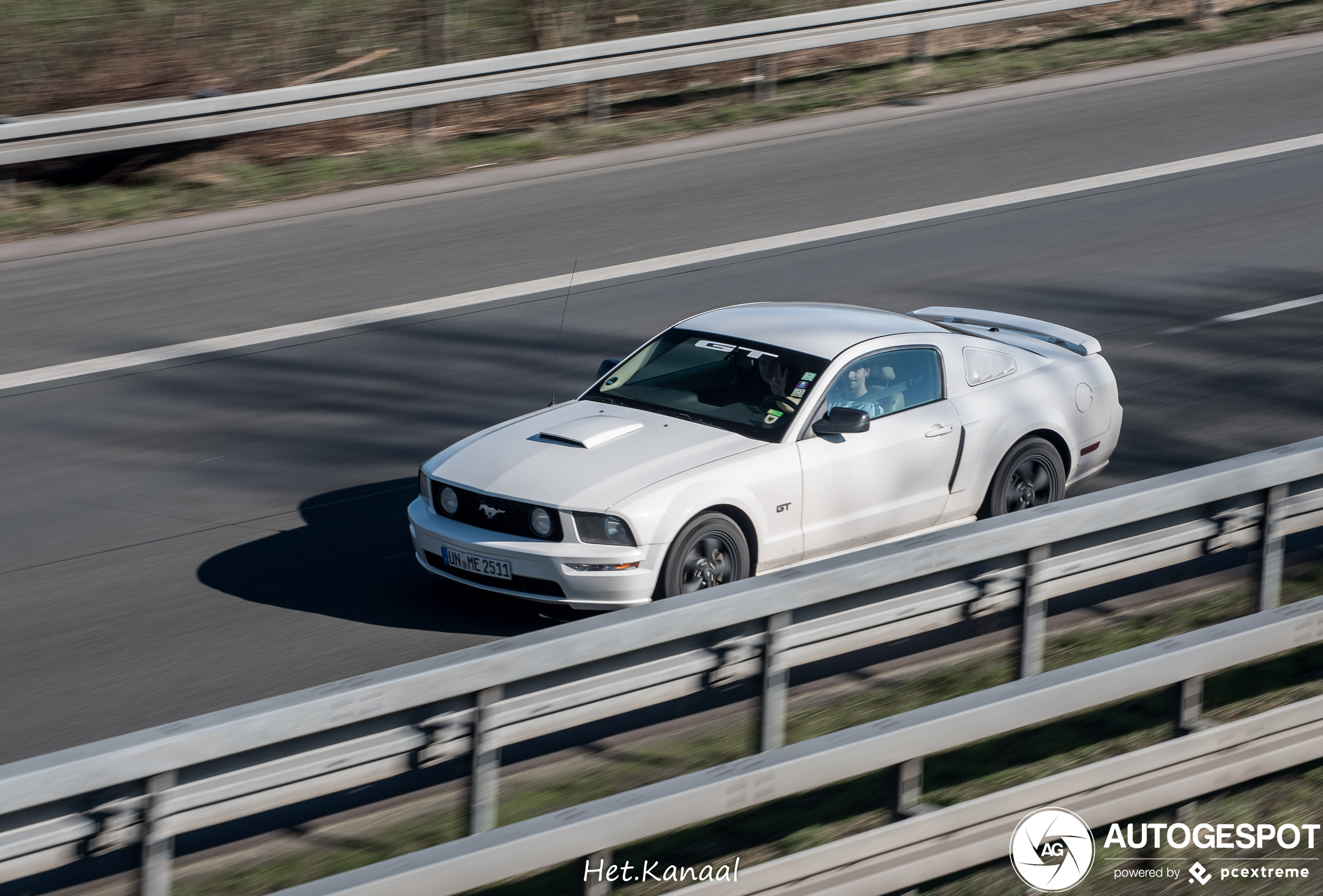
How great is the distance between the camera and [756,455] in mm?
7652

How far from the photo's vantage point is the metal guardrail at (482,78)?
15570 mm

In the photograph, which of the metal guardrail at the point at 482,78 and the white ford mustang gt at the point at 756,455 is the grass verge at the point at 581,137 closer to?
the metal guardrail at the point at 482,78

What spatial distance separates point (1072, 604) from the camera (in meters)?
7.52

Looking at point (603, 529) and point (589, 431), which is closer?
point (603, 529)

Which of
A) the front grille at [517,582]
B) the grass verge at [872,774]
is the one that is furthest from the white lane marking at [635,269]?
the grass verge at [872,774]

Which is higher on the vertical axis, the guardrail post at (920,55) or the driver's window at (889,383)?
the guardrail post at (920,55)

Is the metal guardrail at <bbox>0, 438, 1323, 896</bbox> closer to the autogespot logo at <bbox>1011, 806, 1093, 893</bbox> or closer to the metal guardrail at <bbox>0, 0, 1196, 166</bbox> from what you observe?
the autogespot logo at <bbox>1011, 806, 1093, 893</bbox>

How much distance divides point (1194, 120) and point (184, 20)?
1205 cm

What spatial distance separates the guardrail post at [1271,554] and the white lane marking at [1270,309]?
6.74 meters

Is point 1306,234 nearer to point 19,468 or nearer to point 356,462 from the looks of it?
point 356,462

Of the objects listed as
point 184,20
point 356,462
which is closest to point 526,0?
point 184,20

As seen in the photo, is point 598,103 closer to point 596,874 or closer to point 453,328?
point 453,328

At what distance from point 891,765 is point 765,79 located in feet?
50.7

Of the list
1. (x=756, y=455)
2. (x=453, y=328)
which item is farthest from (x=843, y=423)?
(x=453, y=328)
